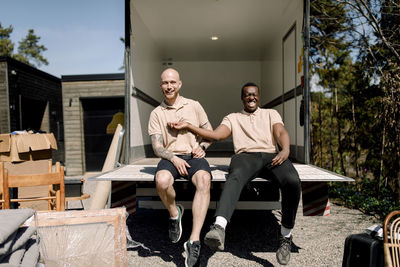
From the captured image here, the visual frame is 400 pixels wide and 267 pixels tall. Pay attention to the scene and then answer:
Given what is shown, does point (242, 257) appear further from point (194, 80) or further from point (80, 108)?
point (80, 108)

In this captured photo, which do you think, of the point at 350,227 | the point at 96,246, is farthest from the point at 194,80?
the point at 96,246

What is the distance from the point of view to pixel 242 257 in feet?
9.01

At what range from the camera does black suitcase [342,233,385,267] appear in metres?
1.69

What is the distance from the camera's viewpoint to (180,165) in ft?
8.57

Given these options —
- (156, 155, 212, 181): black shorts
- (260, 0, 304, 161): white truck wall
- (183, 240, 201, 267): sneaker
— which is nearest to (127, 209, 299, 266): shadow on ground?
(183, 240, 201, 267): sneaker

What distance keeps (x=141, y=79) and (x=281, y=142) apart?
262cm

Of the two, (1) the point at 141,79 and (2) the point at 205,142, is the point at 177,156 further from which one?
(1) the point at 141,79

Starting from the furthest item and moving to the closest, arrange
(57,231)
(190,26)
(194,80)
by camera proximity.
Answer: (194,80) → (190,26) → (57,231)

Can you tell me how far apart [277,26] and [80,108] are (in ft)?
21.6

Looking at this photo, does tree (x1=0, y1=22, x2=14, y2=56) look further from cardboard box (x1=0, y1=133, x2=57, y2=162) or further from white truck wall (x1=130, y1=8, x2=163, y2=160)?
cardboard box (x1=0, y1=133, x2=57, y2=162)

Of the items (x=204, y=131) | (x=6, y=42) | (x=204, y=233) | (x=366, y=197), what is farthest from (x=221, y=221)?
(x=6, y=42)

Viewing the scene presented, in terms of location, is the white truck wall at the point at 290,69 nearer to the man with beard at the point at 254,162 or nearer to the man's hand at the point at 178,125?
the man with beard at the point at 254,162

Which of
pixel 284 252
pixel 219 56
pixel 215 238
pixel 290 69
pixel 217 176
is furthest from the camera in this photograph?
pixel 219 56

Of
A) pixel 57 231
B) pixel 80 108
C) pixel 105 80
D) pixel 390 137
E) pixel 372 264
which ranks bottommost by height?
pixel 372 264
